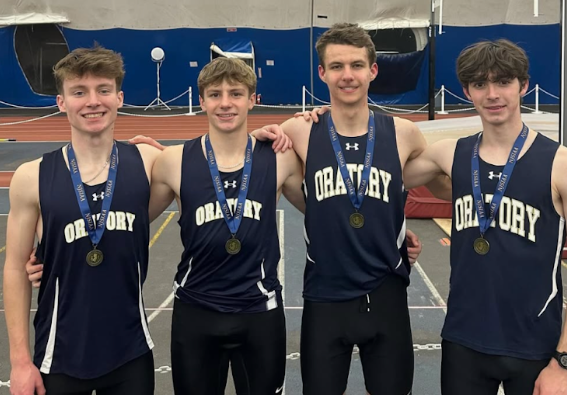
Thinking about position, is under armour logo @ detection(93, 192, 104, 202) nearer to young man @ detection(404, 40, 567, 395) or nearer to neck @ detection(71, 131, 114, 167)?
neck @ detection(71, 131, 114, 167)

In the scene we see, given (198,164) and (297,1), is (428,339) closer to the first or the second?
(198,164)

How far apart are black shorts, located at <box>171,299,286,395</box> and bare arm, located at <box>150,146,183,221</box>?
1.69 feet

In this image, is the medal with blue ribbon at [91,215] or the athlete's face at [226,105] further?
the athlete's face at [226,105]

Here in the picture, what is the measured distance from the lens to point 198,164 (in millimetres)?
2848

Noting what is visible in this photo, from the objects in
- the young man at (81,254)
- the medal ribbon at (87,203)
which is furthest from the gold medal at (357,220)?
the medal ribbon at (87,203)

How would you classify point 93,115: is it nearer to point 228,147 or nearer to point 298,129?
point 228,147

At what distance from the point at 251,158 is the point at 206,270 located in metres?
0.60

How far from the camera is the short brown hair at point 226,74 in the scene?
2.87 m

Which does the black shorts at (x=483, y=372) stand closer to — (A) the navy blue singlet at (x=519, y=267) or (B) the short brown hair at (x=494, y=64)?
(A) the navy blue singlet at (x=519, y=267)

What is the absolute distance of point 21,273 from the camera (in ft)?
8.29

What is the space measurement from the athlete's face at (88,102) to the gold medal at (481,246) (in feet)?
5.66

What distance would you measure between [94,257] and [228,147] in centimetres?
85

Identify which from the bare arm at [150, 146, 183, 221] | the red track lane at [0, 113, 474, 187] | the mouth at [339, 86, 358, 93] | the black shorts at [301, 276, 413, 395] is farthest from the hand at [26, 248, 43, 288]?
the red track lane at [0, 113, 474, 187]

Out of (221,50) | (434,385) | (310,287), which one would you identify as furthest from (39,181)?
(221,50)
